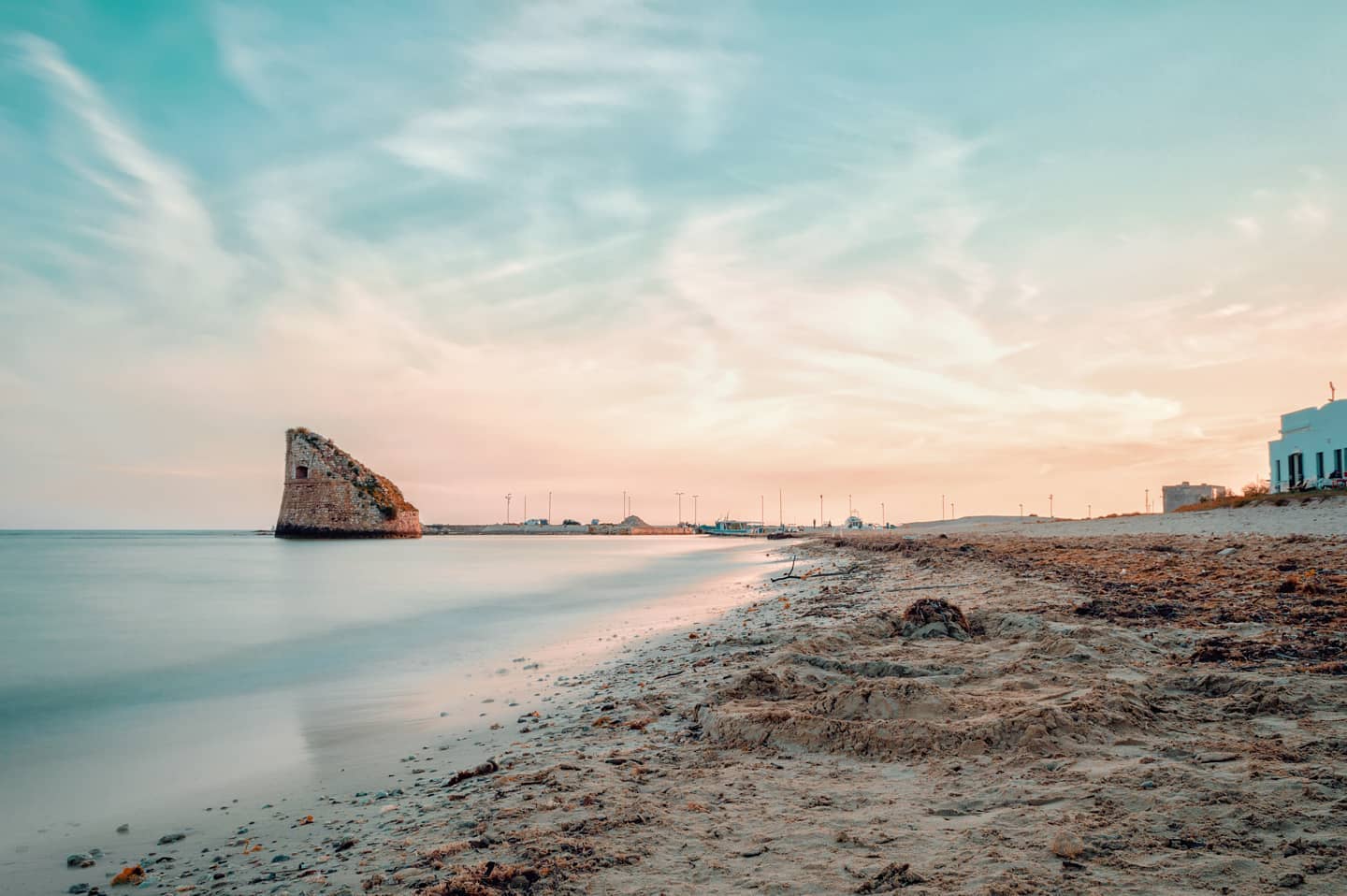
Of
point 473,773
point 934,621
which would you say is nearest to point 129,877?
point 473,773

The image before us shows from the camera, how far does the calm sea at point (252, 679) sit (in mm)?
6109

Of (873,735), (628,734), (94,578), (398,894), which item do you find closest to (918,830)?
(873,735)

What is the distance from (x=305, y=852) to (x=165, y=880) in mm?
723

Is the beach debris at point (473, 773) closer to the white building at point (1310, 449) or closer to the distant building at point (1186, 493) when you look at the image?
the white building at point (1310, 449)

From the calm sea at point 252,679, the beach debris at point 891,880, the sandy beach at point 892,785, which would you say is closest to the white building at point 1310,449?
the calm sea at point 252,679

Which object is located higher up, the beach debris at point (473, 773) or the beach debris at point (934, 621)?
the beach debris at point (934, 621)

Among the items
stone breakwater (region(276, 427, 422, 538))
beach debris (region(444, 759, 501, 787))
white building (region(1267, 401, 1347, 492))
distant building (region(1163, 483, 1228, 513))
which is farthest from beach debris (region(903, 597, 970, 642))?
stone breakwater (region(276, 427, 422, 538))

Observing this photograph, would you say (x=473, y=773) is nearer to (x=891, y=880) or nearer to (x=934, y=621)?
(x=891, y=880)

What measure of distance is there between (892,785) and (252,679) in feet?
35.2

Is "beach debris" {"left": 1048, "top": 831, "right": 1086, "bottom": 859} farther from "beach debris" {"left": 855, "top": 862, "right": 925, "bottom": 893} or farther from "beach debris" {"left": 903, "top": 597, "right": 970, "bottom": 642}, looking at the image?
"beach debris" {"left": 903, "top": 597, "right": 970, "bottom": 642}

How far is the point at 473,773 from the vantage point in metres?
5.00

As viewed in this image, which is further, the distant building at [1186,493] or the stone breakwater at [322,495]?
the stone breakwater at [322,495]

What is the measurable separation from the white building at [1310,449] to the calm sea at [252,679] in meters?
41.8

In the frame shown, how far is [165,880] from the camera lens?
393cm
